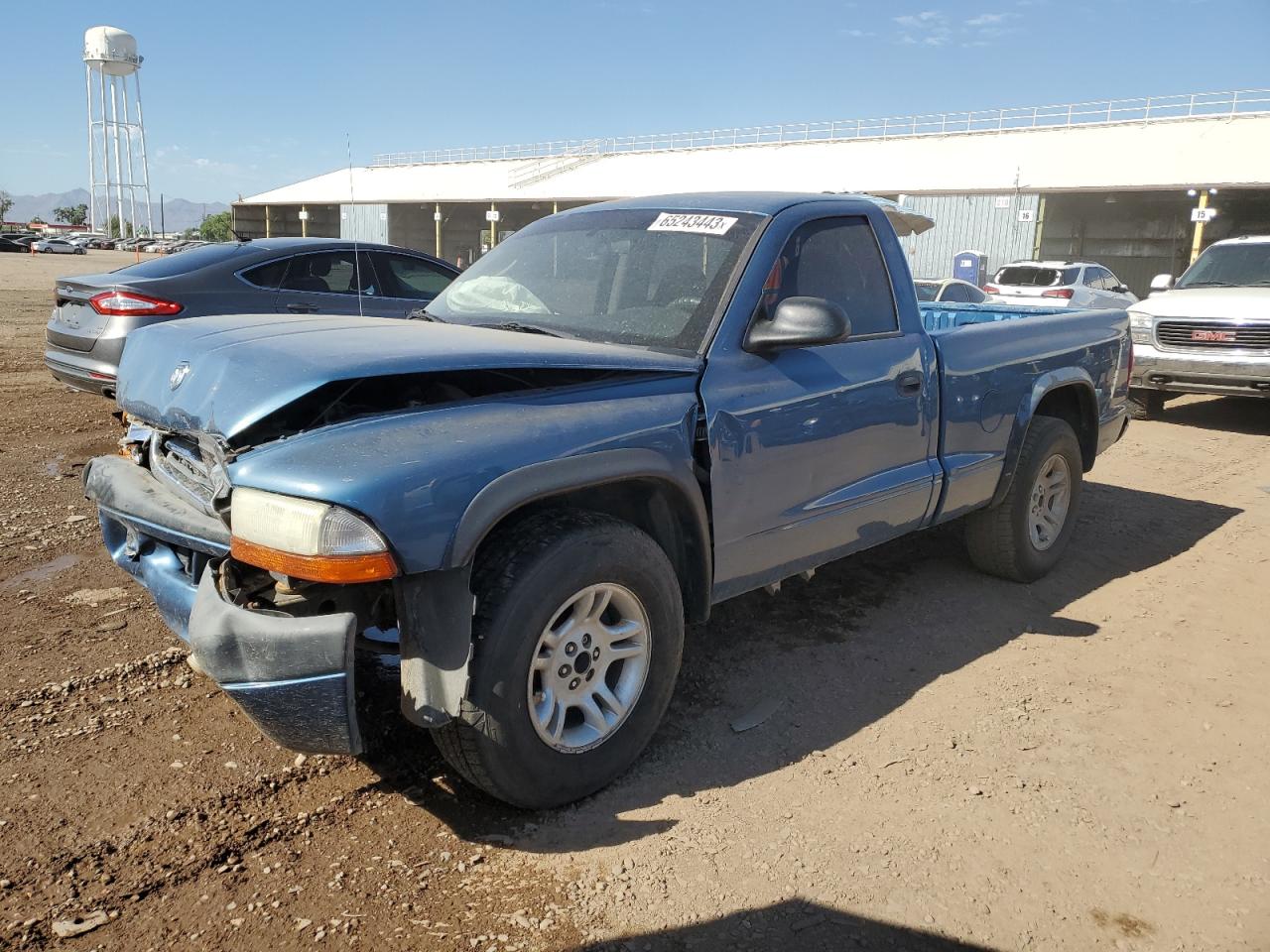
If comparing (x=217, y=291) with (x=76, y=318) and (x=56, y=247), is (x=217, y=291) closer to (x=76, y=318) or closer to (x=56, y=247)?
(x=76, y=318)

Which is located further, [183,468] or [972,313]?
[972,313]

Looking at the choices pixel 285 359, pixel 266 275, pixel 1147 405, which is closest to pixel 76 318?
pixel 266 275

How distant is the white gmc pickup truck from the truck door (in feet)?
21.3

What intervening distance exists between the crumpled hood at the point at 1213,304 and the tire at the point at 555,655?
8.99 meters

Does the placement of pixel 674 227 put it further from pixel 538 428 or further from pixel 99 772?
pixel 99 772

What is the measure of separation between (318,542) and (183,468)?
1.01m

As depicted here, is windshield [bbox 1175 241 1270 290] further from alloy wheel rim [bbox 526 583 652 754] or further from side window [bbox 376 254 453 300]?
alloy wheel rim [bbox 526 583 652 754]

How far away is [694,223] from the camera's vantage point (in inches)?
147

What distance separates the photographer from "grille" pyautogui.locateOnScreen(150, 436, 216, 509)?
113 inches

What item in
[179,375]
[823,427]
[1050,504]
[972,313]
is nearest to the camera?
[179,375]

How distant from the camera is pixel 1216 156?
28.5m

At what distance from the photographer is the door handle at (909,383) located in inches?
156

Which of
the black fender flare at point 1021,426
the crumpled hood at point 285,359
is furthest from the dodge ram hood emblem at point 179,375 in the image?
the black fender flare at point 1021,426

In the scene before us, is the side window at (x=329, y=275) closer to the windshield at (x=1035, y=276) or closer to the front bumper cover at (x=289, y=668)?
the front bumper cover at (x=289, y=668)
